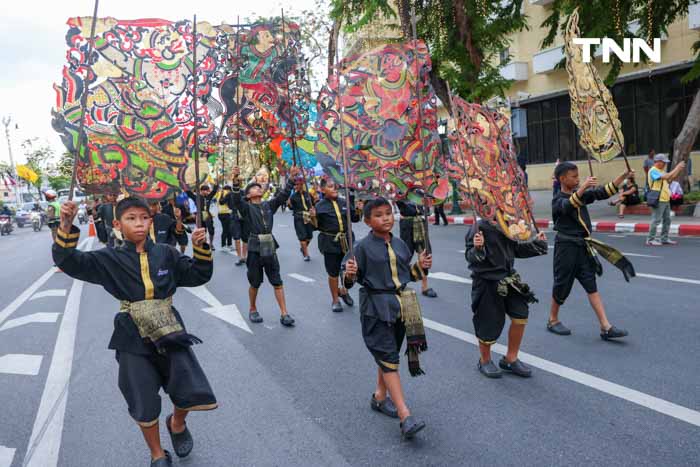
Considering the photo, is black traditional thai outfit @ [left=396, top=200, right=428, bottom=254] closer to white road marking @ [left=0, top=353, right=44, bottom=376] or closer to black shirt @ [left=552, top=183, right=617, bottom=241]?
black shirt @ [left=552, top=183, right=617, bottom=241]

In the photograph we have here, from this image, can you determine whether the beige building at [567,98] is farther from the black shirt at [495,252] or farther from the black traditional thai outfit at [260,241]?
the black shirt at [495,252]

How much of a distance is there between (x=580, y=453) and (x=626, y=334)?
231cm

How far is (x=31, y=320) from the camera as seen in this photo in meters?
7.78

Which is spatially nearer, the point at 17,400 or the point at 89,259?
the point at 89,259

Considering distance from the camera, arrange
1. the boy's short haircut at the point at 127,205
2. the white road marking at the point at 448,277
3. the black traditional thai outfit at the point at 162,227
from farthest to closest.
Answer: the white road marking at the point at 448,277 < the black traditional thai outfit at the point at 162,227 < the boy's short haircut at the point at 127,205

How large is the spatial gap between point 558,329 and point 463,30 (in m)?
11.4

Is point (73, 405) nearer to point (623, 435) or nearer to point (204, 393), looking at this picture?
point (204, 393)

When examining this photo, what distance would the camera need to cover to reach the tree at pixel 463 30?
1506 centimetres

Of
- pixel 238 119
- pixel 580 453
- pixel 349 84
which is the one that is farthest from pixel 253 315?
pixel 580 453

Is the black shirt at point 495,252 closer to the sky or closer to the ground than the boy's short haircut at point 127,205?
closer to the ground

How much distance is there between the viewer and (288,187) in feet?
22.8

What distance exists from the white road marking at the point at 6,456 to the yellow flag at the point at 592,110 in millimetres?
4968

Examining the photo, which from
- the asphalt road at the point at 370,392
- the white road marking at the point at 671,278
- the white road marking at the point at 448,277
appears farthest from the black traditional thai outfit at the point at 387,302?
the white road marking at the point at 671,278

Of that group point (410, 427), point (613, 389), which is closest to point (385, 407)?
point (410, 427)
